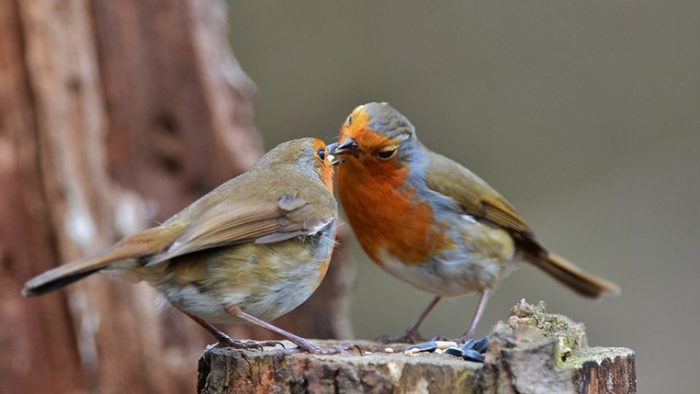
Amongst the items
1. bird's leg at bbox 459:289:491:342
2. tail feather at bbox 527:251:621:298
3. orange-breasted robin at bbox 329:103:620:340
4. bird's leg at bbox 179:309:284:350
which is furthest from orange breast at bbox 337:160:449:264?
bird's leg at bbox 179:309:284:350

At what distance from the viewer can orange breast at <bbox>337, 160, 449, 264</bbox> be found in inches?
214

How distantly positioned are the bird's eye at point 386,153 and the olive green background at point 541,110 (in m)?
4.93

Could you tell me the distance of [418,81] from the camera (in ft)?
37.5

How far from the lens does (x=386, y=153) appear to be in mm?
5406

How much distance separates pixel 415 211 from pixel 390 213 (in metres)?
0.13

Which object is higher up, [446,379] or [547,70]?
[547,70]

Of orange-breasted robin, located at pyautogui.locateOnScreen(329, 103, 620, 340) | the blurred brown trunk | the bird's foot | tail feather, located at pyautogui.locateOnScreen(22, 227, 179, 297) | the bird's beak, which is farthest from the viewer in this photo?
the blurred brown trunk

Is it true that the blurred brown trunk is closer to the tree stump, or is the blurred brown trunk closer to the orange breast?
the orange breast

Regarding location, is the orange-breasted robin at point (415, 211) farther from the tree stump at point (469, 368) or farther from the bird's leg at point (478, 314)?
the tree stump at point (469, 368)

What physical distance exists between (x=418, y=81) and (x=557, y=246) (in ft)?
7.48

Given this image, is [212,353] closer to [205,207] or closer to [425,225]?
[205,207]

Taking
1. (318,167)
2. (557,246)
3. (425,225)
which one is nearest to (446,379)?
(318,167)

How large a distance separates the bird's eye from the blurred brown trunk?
1557 mm

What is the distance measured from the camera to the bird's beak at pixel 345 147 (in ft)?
16.8
